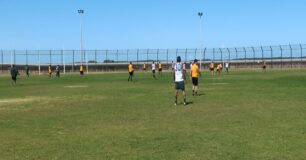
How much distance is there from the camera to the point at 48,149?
11055 millimetres

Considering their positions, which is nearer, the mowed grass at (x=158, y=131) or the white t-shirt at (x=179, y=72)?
the mowed grass at (x=158, y=131)

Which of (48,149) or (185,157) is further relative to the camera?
(48,149)

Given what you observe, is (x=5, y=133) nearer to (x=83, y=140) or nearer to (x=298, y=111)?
(x=83, y=140)

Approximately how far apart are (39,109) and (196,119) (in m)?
6.91

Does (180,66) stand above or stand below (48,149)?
above

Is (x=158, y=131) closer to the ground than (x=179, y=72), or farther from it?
closer to the ground

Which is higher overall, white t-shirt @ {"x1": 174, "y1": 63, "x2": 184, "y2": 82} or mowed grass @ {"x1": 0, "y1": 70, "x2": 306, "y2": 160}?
white t-shirt @ {"x1": 174, "y1": 63, "x2": 184, "y2": 82}

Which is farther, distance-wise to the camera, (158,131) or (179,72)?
(179,72)

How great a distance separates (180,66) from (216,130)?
8.07 meters

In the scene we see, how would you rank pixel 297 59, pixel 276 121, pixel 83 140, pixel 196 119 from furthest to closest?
pixel 297 59, pixel 196 119, pixel 276 121, pixel 83 140

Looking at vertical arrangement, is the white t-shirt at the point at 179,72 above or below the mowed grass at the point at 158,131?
above

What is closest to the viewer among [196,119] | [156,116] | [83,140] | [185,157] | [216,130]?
[185,157]

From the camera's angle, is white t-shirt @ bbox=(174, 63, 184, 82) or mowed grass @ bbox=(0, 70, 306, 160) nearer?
mowed grass @ bbox=(0, 70, 306, 160)

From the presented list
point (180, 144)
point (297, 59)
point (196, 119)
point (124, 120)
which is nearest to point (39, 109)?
point (124, 120)
